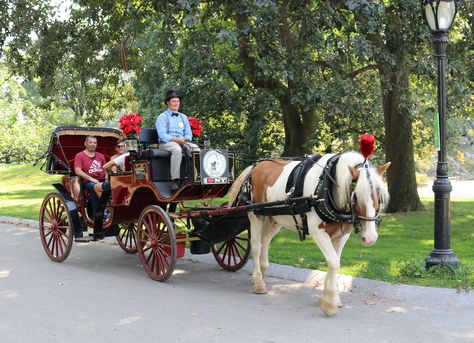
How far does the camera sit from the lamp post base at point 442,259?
24.2 ft

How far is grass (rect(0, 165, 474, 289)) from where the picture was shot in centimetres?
726

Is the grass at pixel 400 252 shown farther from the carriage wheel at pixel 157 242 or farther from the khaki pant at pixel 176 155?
the khaki pant at pixel 176 155

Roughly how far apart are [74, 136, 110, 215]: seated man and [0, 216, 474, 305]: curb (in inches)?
110

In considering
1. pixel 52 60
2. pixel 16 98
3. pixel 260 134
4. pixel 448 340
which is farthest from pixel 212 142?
pixel 16 98

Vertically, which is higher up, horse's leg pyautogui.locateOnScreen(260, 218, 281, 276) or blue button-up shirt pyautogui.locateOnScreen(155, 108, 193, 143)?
blue button-up shirt pyautogui.locateOnScreen(155, 108, 193, 143)

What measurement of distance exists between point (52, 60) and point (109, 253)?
6.86m

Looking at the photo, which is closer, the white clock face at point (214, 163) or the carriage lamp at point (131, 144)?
the white clock face at point (214, 163)

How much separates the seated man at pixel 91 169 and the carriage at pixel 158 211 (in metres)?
0.16

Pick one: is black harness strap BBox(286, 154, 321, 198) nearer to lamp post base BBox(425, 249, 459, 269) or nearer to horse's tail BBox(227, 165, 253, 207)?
horse's tail BBox(227, 165, 253, 207)

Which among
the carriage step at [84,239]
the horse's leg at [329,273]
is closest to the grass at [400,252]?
the horse's leg at [329,273]

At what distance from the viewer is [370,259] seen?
8.67 metres

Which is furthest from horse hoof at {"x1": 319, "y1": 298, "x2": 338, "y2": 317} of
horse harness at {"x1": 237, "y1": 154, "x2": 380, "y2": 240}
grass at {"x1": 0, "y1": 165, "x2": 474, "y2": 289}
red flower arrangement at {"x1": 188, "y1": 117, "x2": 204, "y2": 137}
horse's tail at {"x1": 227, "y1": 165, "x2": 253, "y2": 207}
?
red flower arrangement at {"x1": 188, "y1": 117, "x2": 204, "y2": 137}

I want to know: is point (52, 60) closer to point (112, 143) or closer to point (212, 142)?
point (112, 143)

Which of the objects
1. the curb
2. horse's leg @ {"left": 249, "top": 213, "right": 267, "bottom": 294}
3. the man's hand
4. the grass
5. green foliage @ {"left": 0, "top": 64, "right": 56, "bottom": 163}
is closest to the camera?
the curb
